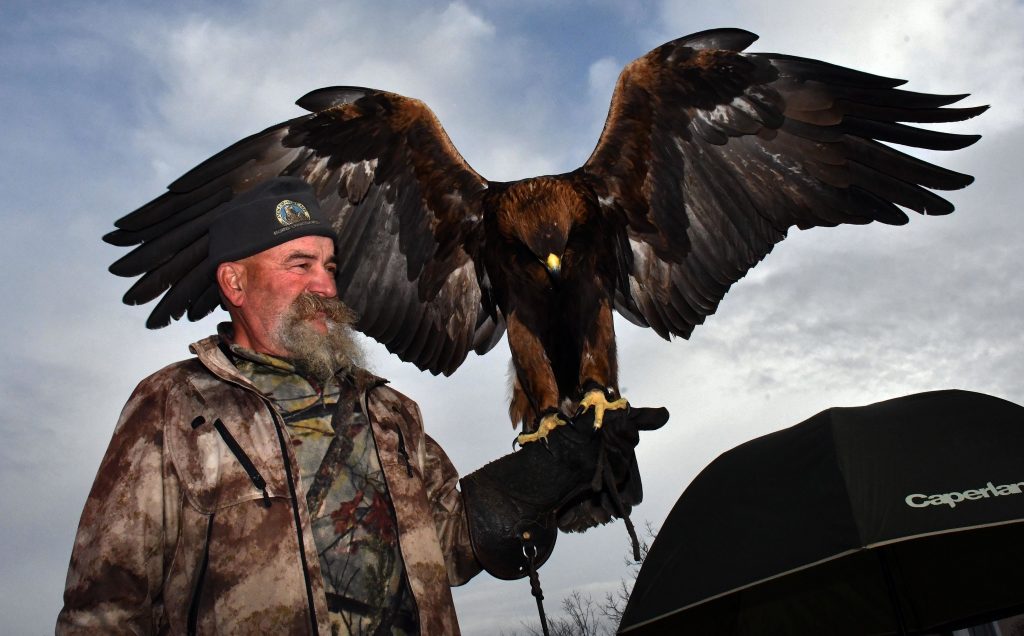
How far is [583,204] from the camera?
5.07 m

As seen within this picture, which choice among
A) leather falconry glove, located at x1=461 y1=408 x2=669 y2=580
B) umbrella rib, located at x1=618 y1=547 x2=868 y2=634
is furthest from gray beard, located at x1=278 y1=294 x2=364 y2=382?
umbrella rib, located at x1=618 y1=547 x2=868 y2=634

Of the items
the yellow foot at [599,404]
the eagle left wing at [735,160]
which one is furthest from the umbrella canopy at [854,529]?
the eagle left wing at [735,160]

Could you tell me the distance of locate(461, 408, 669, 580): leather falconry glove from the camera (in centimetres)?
276

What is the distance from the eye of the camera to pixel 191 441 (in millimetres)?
2361

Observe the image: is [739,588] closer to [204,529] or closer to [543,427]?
[543,427]

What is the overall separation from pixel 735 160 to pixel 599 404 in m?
2.39

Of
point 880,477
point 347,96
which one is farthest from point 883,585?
point 347,96

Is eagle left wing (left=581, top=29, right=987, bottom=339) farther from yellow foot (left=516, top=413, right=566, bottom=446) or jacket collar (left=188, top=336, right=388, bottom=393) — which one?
jacket collar (left=188, top=336, right=388, bottom=393)

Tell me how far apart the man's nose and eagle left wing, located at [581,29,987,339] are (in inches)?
107

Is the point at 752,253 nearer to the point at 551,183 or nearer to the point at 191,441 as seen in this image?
the point at 551,183

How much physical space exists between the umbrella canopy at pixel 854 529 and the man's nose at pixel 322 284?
1.88 m

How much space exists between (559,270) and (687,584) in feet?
6.54

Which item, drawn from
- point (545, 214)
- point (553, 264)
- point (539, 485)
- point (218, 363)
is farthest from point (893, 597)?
point (218, 363)

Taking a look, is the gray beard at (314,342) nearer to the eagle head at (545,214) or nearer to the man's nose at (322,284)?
the man's nose at (322,284)
